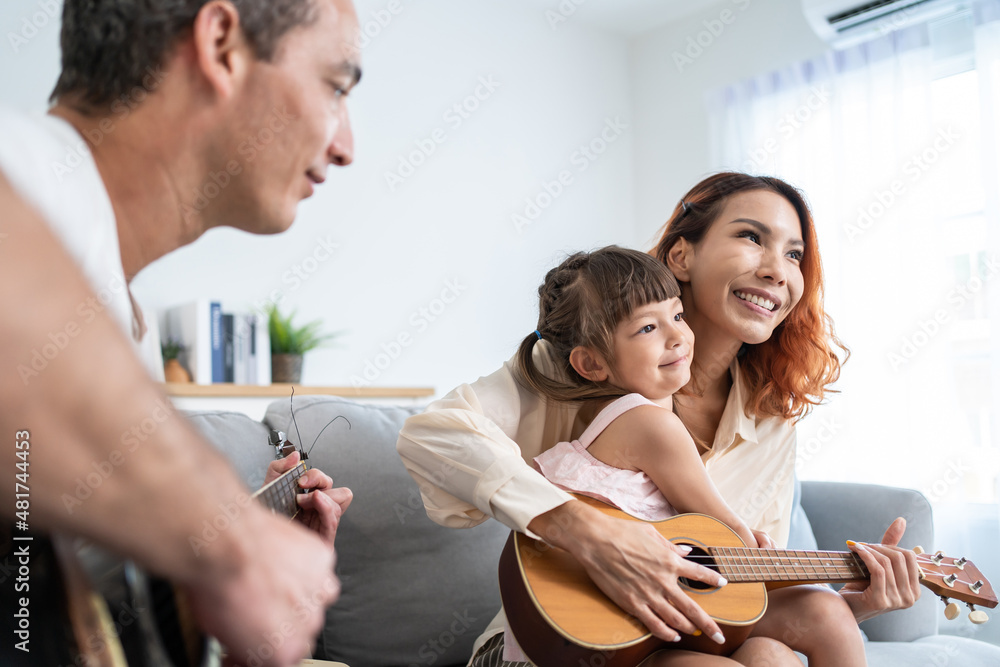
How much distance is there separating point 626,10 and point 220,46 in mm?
4207

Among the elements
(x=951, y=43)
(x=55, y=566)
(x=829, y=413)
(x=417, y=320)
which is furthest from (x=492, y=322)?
Result: (x=55, y=566)

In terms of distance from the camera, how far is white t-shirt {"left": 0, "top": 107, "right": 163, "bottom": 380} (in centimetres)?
50

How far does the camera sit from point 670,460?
4.14ft

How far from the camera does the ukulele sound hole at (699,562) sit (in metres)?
1.13

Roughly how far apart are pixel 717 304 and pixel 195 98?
3.93 feet

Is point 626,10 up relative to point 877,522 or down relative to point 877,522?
up

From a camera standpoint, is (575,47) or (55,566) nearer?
(55,566)

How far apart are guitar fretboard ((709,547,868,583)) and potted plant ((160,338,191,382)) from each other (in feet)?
7.03

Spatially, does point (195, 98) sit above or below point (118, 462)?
above

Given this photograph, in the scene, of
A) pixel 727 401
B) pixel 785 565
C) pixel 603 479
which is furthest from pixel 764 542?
pixel 727 401

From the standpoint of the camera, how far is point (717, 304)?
1546 millimetres

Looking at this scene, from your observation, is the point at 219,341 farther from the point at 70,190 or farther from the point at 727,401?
the point at 70,190

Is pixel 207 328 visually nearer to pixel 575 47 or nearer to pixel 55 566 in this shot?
pixel 55 566

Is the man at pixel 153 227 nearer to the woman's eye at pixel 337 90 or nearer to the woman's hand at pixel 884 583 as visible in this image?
the woman's eye at pixel 337 90
